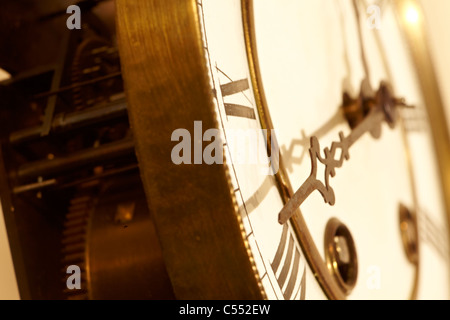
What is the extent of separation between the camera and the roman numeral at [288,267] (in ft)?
1.50

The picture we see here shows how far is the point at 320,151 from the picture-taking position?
62 cm

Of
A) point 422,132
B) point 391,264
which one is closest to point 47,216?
point 391,264

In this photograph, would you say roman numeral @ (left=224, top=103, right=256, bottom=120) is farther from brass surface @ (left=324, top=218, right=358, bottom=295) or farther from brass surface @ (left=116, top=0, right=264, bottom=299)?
brass surface @ (left=324, top=218, right=358, bottom=295)

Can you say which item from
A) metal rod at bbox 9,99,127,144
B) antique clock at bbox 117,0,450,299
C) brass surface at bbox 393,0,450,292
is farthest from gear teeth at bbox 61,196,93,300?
brass surface at bbox 393,0,450,292

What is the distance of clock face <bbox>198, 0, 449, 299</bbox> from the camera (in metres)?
0.45

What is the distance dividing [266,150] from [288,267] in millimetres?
109

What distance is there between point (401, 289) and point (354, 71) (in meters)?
0.36

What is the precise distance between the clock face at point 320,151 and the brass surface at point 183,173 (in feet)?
0.05

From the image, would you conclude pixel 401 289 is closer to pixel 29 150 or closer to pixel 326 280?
pixel 326 280

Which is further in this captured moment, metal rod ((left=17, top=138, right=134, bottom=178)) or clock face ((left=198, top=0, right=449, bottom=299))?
metal rod ((left=17, top=138, right=134, bottom=178))

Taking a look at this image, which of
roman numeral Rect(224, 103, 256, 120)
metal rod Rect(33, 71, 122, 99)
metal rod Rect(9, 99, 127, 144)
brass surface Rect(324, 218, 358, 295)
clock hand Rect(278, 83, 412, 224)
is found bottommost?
brass surface Rect(324, 218, 358, 295)

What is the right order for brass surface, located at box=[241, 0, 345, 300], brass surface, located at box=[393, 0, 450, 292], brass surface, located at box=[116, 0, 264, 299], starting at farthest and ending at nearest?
brass surface, located at box=[393, 0, 450, 292] → brass surface, located at box=[241, 0, 345, 300] → brass surface, located at box=[116, 0, 264, 299]

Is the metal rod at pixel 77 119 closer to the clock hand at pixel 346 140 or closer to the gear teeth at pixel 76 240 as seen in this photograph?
the gear teeth at pixel 76 240

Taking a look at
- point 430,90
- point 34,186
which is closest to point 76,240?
point 34,186
